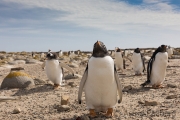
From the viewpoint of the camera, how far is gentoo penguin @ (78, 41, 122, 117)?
15.8ft

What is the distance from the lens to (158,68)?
8594mm

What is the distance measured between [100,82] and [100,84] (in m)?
0.04

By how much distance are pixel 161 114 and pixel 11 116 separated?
3157 mm

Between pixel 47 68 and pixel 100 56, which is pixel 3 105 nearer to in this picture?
pixel 47 68

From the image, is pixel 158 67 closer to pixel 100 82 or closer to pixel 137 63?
pixel 100 82

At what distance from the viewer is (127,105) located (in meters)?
6.03

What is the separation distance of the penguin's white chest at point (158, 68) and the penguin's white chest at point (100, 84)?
3796 millimetres

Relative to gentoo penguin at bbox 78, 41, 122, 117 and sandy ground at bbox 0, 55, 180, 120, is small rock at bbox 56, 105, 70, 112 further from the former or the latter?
gentoo penguin at bbox 78, 41, 122, 117

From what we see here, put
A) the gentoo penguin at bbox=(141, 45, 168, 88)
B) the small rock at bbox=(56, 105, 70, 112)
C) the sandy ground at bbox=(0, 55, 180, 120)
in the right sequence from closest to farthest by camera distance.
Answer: the sandy ground at bbox=(0, 55, 180, 120) < the small rock at bbox=(56, 105, 70, 112) < the gentoo penguin at bbox=(141, 45, 168, 88)

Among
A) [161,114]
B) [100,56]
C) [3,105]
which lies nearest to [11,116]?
[3,105]

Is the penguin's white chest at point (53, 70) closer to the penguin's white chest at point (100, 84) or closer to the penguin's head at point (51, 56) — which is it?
the penguin's head at point (51, 56)

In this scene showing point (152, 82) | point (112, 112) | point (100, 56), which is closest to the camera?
point (100, 56)

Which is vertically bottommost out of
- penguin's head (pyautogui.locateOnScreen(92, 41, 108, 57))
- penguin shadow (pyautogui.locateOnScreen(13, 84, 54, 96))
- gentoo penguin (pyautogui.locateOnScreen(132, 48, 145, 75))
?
penguin shadow (pyautogui.locateOnScreen(13, 84, 54, 96))

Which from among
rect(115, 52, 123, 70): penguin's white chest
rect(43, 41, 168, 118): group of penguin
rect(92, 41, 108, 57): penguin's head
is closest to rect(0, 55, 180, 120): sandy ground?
rect(43, 41, 168, 118): group of penguin
